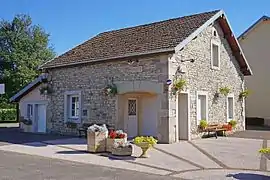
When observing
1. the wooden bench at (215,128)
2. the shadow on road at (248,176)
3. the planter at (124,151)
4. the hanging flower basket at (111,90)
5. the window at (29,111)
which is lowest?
the shadow on road at (248,176)

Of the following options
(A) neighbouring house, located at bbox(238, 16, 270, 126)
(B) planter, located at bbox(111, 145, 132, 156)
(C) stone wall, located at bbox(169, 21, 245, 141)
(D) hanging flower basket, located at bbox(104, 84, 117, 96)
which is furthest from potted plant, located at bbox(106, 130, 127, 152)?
(A) neighbouring house, located at bbox(238, 16, 270, 126)

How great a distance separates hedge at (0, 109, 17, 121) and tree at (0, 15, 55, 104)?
337 centimetres

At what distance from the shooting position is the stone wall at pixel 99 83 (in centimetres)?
1511

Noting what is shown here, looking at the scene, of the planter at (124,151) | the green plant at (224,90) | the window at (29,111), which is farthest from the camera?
the window at (29,111)

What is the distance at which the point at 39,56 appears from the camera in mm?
43719

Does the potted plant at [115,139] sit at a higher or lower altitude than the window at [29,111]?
lower

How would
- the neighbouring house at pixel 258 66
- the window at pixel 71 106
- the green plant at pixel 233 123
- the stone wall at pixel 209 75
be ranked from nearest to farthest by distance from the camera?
the stone wall at pixel 209 75 < the window at pixel 71 106 < the green plant at pixel 233 123 < the neighbouring house at pixel 258 66

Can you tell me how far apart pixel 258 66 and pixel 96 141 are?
58.6 feet

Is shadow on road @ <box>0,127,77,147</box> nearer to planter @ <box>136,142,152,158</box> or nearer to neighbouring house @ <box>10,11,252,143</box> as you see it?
neighbouring house @ <box>10,11,252,143</box>

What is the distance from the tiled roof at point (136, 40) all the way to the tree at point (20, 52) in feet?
69.7

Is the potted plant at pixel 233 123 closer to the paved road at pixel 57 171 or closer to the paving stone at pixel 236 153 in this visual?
the paving stone at pixel 236 153

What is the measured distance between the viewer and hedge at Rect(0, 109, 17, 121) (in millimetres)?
36213

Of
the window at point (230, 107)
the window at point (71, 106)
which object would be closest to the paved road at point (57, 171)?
the window at point (71, 106)

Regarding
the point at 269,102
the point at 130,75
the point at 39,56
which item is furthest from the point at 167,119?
the point at 39,56
